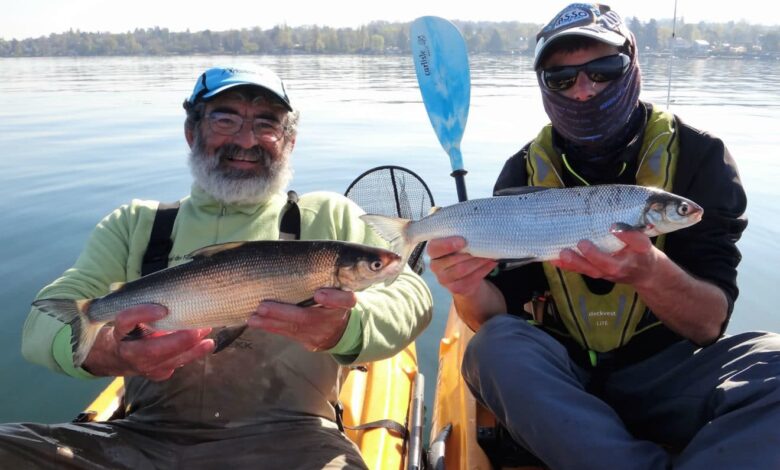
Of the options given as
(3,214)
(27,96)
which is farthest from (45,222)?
(27,96)

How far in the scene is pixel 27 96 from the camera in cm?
2578

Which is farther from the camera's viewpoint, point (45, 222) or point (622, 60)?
point (45, 222)

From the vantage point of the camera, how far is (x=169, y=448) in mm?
2785

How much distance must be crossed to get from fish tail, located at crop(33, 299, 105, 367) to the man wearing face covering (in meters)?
1.57

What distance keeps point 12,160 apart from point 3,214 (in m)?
4.73

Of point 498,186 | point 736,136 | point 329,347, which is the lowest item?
point 736,136

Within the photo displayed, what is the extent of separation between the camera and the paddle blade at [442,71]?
221 inches

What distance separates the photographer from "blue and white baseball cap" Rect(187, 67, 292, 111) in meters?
3.31

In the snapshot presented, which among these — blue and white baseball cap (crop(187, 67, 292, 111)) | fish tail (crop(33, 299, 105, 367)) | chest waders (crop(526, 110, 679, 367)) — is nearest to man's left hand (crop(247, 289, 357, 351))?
fish tail (crop(33, 299, 105, 367))

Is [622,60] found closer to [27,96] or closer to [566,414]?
[566,414]

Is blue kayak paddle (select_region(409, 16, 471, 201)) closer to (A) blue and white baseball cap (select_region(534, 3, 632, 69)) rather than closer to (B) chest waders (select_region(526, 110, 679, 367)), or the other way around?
(A) blue and white baseball cap (select_region(534, 3, 632, 69))

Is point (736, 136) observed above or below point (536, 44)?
below

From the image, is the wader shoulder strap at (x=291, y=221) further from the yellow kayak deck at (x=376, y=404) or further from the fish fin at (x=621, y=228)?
the fish fin at (x=621, y=228)

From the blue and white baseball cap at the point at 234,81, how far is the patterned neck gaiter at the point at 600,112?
4.82 ft
